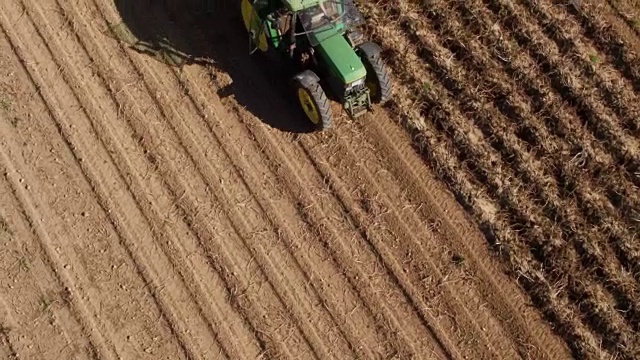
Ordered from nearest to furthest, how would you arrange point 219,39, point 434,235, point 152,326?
point 152,326
point 434,235
point 219,39

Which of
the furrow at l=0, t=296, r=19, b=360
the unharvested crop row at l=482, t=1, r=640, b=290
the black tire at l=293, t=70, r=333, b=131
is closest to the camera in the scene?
the furrow at l=0, t=296, r=19, b=360

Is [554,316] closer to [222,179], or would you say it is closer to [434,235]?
[434,235]

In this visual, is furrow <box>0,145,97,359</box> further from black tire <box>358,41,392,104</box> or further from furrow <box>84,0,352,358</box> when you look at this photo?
black tire <box>358,41,392,104</box>

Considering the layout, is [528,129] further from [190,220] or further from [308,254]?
[190,220]

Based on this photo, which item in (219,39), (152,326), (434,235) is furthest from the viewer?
(219,39)

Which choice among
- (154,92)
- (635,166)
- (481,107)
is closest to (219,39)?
(154,92)

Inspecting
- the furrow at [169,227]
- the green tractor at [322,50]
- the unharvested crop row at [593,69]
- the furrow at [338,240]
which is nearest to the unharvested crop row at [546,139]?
the unharvested crop row at [593,69]

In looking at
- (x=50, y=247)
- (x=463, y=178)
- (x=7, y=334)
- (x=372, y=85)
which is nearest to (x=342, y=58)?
(x=372, y=85)

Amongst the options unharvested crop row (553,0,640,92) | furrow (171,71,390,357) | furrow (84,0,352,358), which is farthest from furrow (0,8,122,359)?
unharvested crop row (553,0,640,92)
